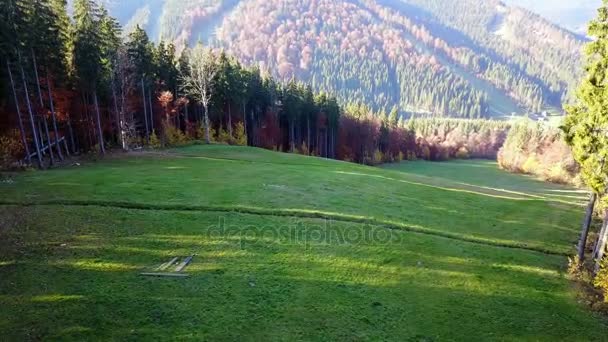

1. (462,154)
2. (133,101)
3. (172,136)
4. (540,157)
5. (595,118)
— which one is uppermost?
(133,101)

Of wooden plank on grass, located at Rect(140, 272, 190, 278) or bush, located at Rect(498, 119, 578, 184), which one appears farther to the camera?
bush, located at Rect(498, 119, 578, 184)

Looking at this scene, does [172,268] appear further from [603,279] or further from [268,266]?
[603,279]

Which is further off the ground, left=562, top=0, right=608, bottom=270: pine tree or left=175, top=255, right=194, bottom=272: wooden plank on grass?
left=562, top=0, right=608, bottom=270: pine tree

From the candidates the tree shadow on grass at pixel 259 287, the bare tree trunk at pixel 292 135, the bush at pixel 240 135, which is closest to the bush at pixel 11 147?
the tree shadow on grass at pixel 259 287

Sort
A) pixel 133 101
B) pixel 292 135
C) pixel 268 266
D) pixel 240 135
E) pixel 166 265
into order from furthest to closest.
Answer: pixel 292 135
pixel 240 135
pixel 133 101
pixel 268 266
pixel 166 265

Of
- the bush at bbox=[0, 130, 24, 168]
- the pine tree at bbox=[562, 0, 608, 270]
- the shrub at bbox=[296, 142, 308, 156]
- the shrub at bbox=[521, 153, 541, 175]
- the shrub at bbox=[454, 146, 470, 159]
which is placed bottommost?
the shrub at bbox=[454, 146, 470, 159]

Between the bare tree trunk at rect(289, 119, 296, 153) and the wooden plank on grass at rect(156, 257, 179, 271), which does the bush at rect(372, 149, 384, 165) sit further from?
the wooden plank on grass at rect(156, 257, 179, 271)

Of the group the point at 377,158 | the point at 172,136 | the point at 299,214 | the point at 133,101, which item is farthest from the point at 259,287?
the point at 377,158

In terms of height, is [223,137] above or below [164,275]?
above

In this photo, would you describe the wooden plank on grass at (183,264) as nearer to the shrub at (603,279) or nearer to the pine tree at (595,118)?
the shrub at (603,279)

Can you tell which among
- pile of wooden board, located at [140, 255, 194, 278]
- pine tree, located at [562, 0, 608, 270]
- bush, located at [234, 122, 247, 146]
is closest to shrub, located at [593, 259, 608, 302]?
pine tree, located at [562, 0, 608, 270]
